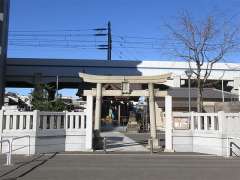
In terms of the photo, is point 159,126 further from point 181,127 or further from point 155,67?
point 181,127

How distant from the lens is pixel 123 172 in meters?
13.4

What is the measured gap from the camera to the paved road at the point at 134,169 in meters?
12.5

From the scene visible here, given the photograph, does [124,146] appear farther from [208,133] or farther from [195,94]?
[195,94]

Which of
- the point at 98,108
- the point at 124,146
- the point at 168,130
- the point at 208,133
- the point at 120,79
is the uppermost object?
→ the point at 120,79

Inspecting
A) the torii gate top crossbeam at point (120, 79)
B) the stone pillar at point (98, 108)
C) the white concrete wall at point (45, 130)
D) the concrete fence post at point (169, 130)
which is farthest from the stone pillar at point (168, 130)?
the white concrete wall at point (45, 130)

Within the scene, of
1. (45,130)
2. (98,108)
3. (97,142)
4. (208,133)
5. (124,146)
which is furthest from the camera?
(124,146)

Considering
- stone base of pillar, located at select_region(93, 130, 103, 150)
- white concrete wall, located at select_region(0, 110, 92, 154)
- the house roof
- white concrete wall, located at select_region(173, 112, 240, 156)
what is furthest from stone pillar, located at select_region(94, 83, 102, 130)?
the house roof

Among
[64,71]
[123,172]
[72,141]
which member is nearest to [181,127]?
[72,141]

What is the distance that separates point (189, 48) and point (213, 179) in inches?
668

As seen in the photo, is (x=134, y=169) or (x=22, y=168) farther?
(x=134, y=169)

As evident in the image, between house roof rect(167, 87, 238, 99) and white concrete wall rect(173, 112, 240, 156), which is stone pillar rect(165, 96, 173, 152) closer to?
white concrete wall rect(173, 112, 240, 156)

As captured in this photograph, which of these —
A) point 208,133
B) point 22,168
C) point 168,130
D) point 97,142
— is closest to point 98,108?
point 97,142

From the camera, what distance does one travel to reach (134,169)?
46.5 ft

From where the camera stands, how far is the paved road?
1247 cm
